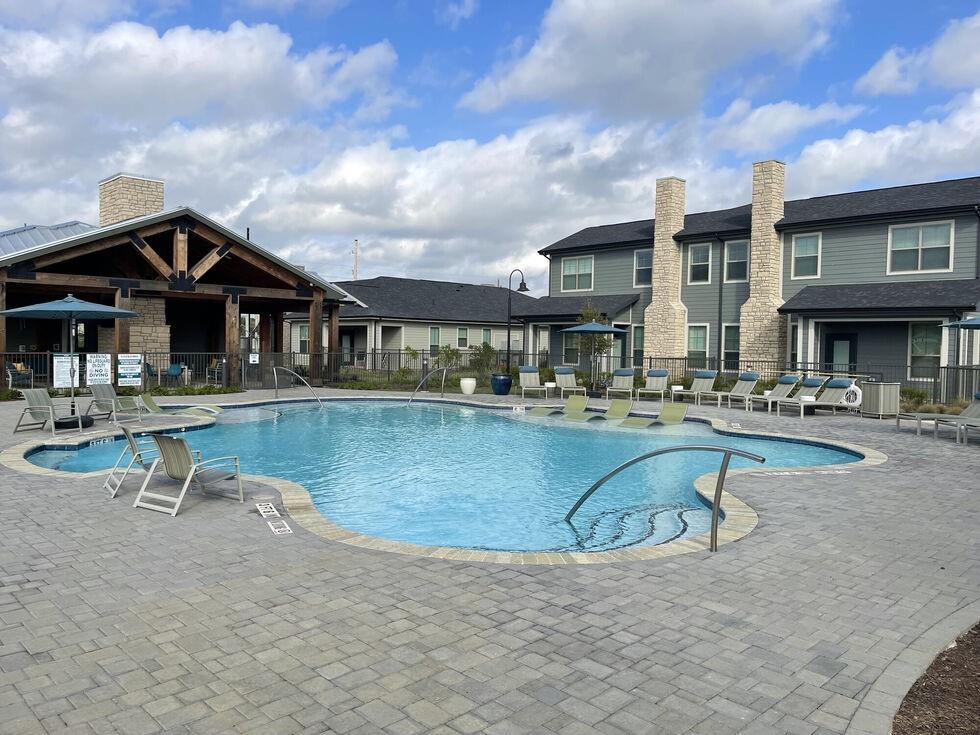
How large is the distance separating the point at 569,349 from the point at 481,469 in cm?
1945

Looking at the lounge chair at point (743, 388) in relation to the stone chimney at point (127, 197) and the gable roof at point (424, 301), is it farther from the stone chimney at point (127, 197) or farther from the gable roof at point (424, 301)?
the stone chimney at point (127, 197)

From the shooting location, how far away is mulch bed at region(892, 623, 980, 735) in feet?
10.6

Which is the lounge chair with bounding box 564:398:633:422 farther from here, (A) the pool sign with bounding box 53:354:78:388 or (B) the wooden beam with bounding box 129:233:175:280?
(B) the wooden beam with bounding box 129:233:175:280

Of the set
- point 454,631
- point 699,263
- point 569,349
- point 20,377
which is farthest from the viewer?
point 569,349

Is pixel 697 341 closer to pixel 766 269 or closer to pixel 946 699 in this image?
pixel 766 269

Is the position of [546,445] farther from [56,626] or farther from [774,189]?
[774,189]

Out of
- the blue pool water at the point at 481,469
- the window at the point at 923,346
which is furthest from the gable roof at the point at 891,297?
the blue pool water at the point at 481,469

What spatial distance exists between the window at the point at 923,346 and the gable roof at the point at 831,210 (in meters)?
3.67

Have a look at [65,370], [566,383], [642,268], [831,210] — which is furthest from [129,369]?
[831,210]

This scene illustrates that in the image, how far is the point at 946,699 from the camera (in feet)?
11.5

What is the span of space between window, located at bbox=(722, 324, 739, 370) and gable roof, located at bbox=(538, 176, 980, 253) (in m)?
3.53

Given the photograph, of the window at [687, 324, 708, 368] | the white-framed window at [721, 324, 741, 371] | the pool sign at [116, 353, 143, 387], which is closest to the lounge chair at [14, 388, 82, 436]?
the pool sign at [116, 353, 143, 387]

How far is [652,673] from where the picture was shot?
376 centimetres

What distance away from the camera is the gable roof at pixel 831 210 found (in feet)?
72.8
